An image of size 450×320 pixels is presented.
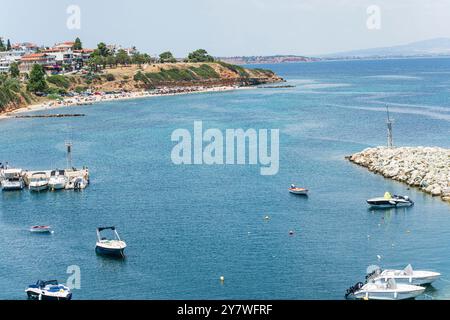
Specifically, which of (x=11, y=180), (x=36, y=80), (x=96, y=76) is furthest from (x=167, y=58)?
(x=11, y=180)

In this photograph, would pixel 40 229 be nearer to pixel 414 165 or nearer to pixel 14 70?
pixel 414 165

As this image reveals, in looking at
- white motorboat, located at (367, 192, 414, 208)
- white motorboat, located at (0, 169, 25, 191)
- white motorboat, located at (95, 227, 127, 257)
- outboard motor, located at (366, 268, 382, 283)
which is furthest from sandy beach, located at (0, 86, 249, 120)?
outboard motor, located at (366, 268, 382, 283)

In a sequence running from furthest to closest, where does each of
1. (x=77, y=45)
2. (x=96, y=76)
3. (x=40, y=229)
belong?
1. (x=77, y=45)
2. (x=96, y=76)
3. (x=40, y=229)

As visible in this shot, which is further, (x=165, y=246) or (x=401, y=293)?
(x=165, y=246)

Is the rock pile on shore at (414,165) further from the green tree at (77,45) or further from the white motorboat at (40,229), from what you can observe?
the green tree at (77,45)
